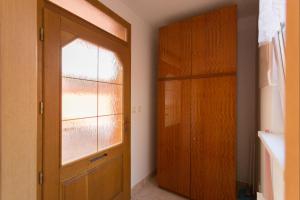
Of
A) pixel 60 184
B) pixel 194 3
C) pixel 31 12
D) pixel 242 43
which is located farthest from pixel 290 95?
pixel 242 43

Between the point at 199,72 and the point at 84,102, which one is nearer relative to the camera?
the point at 84,102

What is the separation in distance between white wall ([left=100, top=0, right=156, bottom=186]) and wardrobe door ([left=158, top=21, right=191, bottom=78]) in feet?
0.92

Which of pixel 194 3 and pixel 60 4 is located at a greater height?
pixel 194 3

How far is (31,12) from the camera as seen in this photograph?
1.04m

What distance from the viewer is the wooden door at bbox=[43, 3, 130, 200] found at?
120 centimetres

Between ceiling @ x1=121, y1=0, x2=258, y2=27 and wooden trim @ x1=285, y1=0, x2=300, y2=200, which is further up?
ceiling @ x1=121, y1=0, x2=258, y2=27

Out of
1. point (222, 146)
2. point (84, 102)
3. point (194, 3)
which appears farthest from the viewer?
point (194, 3)

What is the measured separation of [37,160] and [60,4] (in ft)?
3.90

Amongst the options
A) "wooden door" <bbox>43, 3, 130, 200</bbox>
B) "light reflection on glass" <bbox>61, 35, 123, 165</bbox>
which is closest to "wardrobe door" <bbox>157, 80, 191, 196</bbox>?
"wooden door" <bbox>43, 3, 130, 200</bbox>

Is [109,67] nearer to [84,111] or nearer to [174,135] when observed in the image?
[84,111]

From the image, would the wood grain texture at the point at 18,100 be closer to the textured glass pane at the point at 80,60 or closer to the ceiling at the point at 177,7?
the textured glass pane at the point at 80,60

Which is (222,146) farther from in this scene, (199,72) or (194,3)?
(194,3)

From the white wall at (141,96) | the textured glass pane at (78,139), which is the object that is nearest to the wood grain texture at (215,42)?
the white wall at (141,96)

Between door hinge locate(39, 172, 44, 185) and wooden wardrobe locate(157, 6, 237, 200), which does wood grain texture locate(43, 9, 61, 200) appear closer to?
door hinge locate(39, 172, 44, 185)
